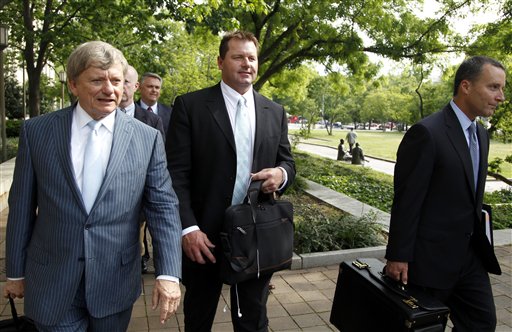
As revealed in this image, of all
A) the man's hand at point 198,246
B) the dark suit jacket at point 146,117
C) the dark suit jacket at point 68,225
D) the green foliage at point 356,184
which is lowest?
the green foliage at point 356,184

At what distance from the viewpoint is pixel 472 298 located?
2732mm

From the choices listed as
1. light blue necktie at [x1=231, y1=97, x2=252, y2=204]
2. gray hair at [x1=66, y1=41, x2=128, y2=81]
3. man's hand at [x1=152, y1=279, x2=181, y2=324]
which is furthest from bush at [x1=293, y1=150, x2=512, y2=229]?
gray hair at [x1=66, y1=41, x2=128, y2=81]

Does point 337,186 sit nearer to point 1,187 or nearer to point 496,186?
point 496,186

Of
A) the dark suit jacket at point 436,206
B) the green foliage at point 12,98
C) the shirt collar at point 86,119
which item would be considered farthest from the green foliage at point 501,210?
the green foliage at point 12,98

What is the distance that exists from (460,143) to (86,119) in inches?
81.8

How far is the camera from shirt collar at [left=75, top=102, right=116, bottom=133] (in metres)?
2.00

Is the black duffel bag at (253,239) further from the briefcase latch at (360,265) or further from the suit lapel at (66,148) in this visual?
the suit lapel at (66,148)

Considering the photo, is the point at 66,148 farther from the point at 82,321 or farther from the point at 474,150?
the point at 474,150

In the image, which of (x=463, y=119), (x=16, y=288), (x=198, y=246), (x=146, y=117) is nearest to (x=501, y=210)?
(x=463, y=119)

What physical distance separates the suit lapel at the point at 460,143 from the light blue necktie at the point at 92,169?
1.95 m

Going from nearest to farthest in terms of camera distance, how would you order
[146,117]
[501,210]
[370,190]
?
[146,117] → [501,210] → [370,190]

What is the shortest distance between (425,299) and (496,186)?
14442 millimetres

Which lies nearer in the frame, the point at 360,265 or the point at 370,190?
the point at 360,265

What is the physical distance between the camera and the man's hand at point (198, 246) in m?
2.46
